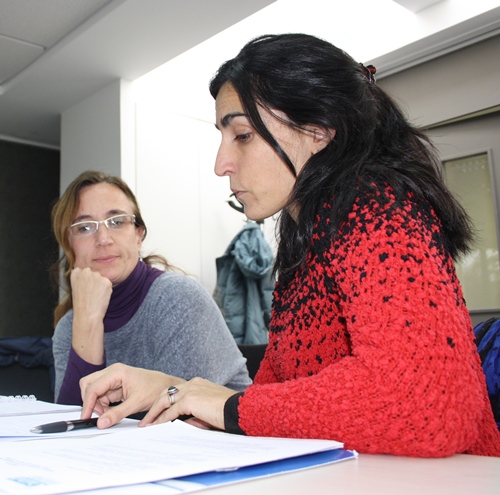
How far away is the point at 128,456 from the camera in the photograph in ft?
1.68

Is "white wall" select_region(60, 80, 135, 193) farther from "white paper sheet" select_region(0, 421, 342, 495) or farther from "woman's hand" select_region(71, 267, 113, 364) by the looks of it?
"white paper sheet" select_region(0, 421, 342, 495)

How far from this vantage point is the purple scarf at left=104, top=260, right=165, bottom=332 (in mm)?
1620

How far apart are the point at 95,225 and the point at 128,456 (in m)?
1.29

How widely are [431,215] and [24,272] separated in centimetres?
434

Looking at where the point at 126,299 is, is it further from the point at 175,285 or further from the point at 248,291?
the point at 248,291

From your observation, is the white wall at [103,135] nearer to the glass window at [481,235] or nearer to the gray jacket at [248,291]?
the gray jacket at [248,291]

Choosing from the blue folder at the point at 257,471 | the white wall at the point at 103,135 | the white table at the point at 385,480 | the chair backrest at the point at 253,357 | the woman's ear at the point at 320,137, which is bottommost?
the white table at the point at 385,480

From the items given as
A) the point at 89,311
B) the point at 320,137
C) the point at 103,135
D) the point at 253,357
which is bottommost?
the point at 253,357

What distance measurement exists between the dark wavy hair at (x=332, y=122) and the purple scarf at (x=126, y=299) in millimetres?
717

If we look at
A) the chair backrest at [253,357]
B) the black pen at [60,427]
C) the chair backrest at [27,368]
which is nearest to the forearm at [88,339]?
the chair backrest at [253,357]

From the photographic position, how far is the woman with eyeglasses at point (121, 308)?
4.68 ft

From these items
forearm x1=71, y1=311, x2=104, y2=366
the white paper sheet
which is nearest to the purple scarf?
forearm x1=71, y1=311, x2=104, y2=366

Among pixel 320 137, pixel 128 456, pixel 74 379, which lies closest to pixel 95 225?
pixel 74 379

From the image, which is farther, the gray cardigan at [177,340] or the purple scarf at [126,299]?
the purple scarf at [126,299]
